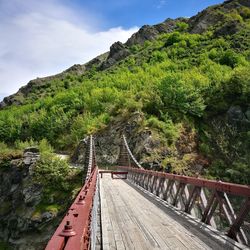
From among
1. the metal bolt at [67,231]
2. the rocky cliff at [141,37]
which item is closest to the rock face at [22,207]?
the metal bolt at [67,231]

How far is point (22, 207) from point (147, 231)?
2537cm

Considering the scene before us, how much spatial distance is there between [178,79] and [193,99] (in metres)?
3.63

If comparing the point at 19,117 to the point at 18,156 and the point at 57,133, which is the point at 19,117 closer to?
the point at 57,133

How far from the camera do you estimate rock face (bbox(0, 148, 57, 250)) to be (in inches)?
1027

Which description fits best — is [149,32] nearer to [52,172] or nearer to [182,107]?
[182,107]

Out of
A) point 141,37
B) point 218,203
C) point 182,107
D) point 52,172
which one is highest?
point 141,37

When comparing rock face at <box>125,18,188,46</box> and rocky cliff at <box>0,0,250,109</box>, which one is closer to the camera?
rocky cliff at <box>0,0,250,109</box>

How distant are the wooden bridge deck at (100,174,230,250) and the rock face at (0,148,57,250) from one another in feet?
57.4

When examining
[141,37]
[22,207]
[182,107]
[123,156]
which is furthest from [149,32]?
[22,207]

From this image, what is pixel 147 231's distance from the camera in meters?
6.99

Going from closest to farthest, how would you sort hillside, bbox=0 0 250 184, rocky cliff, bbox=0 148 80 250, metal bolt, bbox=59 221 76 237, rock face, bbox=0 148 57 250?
metal bolt, bbox=59 221 76 237 < rocky cliff, bbox=0 148 80 250 < rock face, bbox=0 148 57 250 < hillside, bbox=0 0 250 184

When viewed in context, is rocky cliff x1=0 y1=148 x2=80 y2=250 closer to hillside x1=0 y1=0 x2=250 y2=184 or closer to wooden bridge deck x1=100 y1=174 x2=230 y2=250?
hillside x1=0 y1=0 x2=250 y2=184

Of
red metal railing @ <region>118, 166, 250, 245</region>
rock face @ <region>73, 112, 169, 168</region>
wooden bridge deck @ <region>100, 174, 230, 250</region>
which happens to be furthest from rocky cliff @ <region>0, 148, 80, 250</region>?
wooden bridge deck @ <region>100, 174, 230, 250</region>

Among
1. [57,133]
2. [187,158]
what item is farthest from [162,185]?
[57,133]
